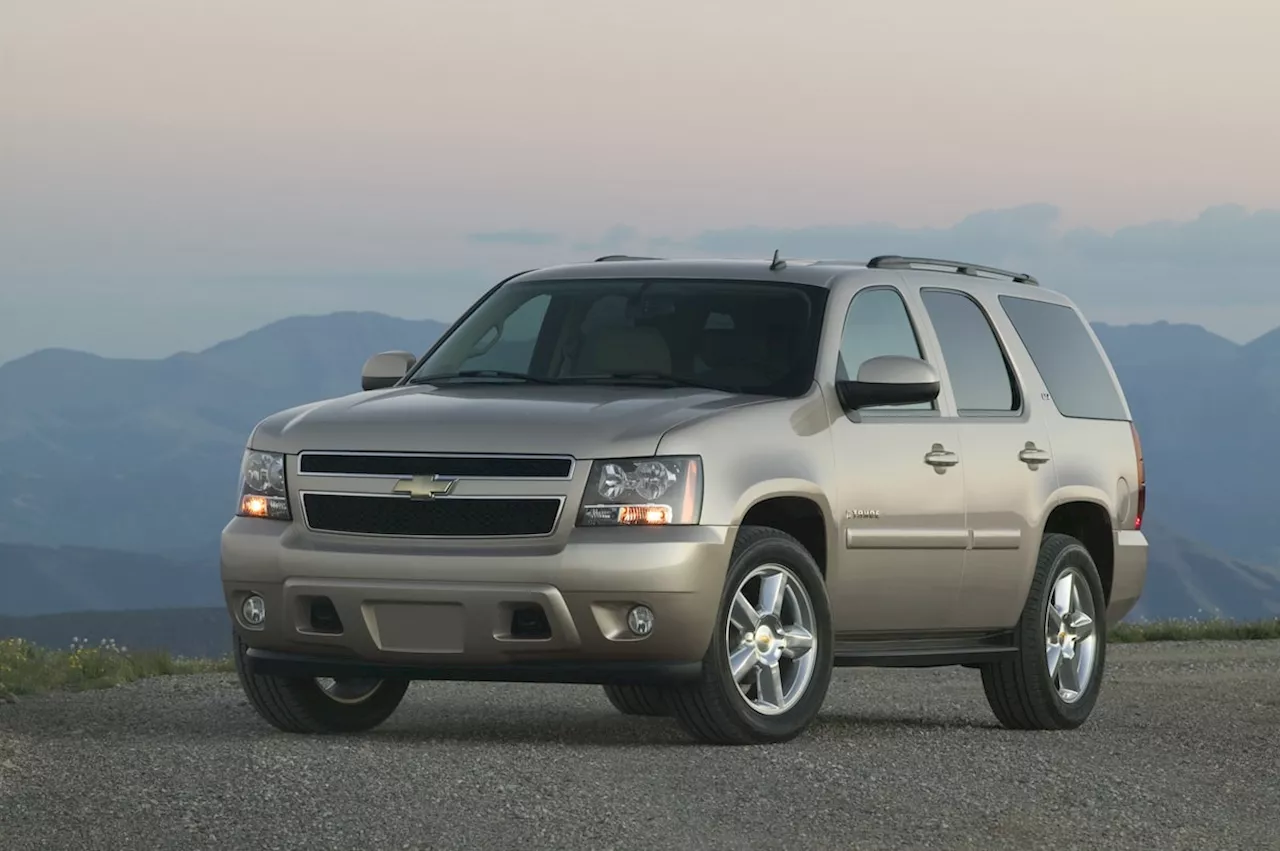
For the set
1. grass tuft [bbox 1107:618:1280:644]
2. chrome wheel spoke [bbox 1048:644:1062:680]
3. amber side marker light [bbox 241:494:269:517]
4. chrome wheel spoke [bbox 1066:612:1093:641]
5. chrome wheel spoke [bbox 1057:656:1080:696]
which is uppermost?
amber side marker light [bbox 241:494:269:517]

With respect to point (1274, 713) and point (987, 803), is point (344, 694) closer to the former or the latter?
point (987, 803)

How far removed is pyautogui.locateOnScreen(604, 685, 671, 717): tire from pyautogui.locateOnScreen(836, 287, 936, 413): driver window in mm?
2083

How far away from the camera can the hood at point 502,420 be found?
842 cm

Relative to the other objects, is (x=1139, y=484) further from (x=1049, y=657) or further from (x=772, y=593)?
(x=772, y=593)

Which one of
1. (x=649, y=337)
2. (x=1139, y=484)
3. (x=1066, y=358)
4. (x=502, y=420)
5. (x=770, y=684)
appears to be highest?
(x=649, y=337)

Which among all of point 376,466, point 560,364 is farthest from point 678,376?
point 376,466

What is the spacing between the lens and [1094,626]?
36.9 feet

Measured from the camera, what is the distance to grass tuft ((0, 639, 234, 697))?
1289 centimetres

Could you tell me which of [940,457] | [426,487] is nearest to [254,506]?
[426,487]

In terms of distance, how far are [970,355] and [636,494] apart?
2.77 metres

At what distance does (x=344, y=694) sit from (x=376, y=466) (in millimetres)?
1511

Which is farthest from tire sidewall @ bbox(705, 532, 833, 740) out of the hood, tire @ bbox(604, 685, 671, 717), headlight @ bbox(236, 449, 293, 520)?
tire @ bbox(604, 685, 671, 717)

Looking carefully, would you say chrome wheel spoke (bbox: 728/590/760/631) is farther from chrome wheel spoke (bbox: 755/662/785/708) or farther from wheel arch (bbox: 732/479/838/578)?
wheel arch (bbox: 732/479/838/578)

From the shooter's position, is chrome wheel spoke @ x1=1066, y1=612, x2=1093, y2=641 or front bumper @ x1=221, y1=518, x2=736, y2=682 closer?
front bumper @ x1=221, y1=518, x2=736, y2=682
